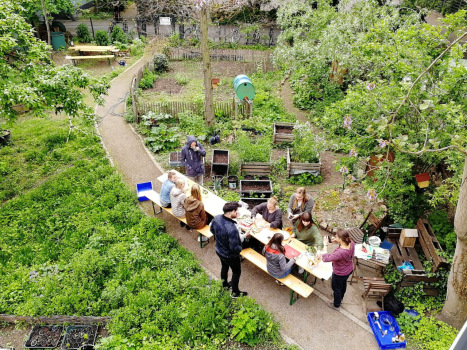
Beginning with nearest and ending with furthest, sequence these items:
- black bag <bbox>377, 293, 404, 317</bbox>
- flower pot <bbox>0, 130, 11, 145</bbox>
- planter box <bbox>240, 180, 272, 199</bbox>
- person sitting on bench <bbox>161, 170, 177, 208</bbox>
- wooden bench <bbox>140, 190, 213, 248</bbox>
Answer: black bag <bbox>377, 293, 404, 317</bbox>, wooden bench <bbox>140, 190, 213, 248</bbox>, person sitting on bench <bbox>161, 170, 177, 208</bbox>, planter box <bbox>240, 180, 272, 199</bbox>, flower pot <bbox>0, 130, 11, 145</bbox>

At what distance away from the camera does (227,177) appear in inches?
463

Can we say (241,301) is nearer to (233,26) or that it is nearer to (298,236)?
(298,236)

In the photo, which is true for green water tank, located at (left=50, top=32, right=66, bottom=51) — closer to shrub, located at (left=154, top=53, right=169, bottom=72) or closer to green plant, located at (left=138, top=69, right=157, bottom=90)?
shrub, located at (left=154, top=53, right=169, bottom=72)

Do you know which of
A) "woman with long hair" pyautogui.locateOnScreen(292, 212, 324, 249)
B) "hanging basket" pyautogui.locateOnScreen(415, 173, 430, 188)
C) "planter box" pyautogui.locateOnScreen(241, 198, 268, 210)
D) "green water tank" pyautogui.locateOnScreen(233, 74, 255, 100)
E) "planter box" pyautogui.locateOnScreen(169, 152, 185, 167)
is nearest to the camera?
"hanging basket" pyautogui.locateOnScreen(415, 173, 430, 188)

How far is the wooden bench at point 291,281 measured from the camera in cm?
751

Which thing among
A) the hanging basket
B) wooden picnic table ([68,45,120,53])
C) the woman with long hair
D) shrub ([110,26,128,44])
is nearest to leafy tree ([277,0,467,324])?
the hanging basket

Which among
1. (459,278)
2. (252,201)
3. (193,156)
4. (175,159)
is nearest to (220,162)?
(175,159)

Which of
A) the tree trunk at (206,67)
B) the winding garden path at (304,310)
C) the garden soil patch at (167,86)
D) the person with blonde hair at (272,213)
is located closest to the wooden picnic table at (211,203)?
the winding garden path at (304,310)

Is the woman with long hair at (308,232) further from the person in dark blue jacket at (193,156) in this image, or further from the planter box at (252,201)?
the person in dark blue jacket at (193,156)

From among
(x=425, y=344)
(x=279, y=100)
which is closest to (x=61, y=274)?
(x=425, y=344)

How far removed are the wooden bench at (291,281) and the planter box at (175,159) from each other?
15.1 ft

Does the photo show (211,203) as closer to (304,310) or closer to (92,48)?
(304,310)

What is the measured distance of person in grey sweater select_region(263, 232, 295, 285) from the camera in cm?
725

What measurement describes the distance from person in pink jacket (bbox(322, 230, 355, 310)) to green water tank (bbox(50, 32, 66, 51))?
22.4m
